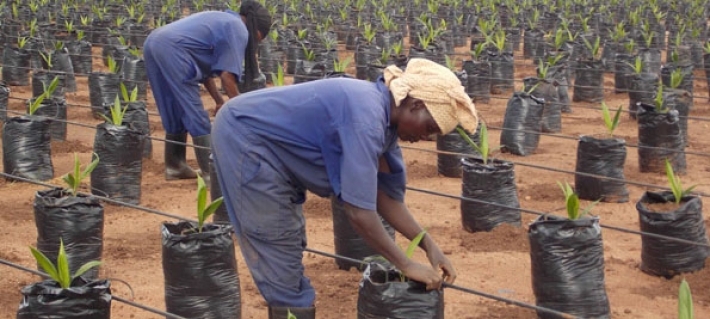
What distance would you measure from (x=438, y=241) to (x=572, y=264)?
142 centimetres

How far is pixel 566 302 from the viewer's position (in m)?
4.21

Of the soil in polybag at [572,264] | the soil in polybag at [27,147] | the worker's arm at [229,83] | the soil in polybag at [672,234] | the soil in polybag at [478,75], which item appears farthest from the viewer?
the soil in polybag at [478,75]

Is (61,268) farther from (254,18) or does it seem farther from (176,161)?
(176,161)

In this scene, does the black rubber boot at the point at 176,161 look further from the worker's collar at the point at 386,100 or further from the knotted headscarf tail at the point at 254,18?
the worker's collar at the point at 386,100

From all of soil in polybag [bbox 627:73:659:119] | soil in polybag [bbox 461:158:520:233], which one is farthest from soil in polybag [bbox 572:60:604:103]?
soil in polybag [bbox 461:158:520:233]

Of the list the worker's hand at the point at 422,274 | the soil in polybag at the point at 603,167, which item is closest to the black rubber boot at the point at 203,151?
the soil in polybag at the point at 603,167

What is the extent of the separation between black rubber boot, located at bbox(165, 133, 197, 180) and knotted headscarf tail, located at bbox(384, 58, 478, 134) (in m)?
3.57

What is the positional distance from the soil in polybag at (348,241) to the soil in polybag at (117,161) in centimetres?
163

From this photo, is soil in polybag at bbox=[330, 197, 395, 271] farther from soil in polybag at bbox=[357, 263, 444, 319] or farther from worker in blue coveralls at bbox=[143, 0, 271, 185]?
soil in polybag at bbox=[357, 263, 444, 319]

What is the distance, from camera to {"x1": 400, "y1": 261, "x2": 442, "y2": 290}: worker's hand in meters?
3.11

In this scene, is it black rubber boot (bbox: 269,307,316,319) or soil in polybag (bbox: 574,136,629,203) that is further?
soil in polybag (bbox: 574,136,629,203)

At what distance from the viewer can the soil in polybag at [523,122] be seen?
767 centimetres

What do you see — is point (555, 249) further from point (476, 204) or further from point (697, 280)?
point (476, 204)

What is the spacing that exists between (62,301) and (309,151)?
3.44 feet
